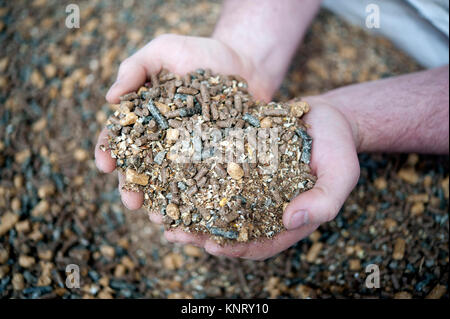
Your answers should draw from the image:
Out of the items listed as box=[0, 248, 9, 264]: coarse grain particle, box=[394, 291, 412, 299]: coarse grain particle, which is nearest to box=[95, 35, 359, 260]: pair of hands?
box=[394, 291, 412, 299]: coarse grain particle

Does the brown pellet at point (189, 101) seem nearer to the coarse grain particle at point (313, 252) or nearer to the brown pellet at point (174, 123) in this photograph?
the brown pellet at point (174, 123)

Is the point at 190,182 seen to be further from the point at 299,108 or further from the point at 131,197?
the point at 299,108

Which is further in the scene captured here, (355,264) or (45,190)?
(45,190)

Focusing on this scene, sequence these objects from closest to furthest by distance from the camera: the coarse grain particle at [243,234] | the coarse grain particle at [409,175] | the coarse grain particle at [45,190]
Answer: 1. the coarse grain particle at [243,234]
2. the coarse grain particle at [45,190]
3. the coarse grain particle at [409,175]

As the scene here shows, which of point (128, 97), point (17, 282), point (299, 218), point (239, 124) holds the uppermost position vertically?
point (128, 97)

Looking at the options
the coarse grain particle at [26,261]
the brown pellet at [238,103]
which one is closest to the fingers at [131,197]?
the brown pellet at [238,103]

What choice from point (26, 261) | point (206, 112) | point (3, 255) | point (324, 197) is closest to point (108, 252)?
point (26, 261)

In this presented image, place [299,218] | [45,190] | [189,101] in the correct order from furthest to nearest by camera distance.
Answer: [45,190] < [189,101] < [299,218]
